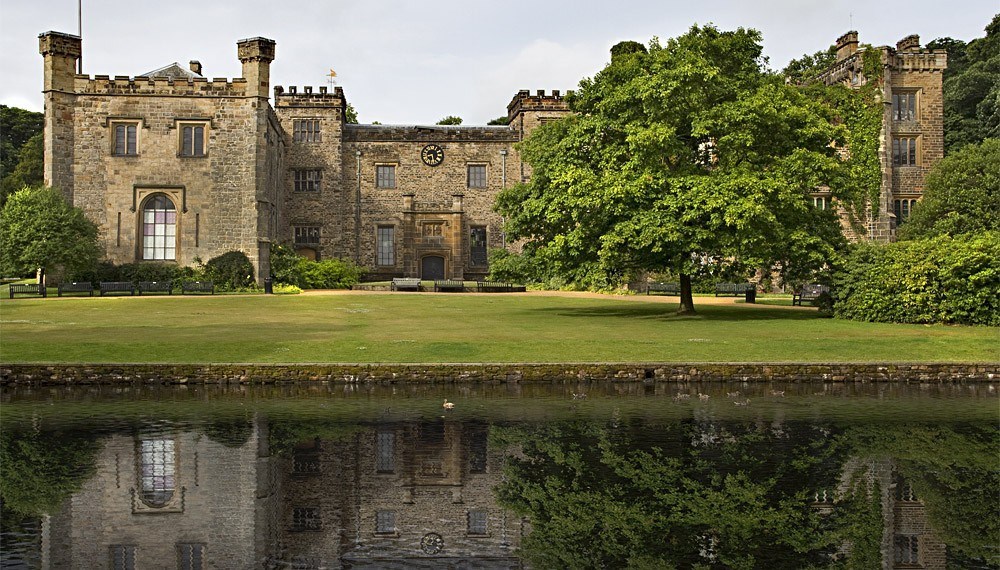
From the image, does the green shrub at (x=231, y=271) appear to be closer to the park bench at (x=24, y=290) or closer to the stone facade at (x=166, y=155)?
the stone facade at (x=166, y=155)

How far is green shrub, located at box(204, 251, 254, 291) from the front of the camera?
140 ft

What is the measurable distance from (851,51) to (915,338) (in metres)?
35.1

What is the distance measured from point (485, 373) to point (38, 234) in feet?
98.3

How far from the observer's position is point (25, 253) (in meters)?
38.2

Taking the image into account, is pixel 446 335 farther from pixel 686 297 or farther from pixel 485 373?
pixel 686 297

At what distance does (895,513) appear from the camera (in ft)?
27.3

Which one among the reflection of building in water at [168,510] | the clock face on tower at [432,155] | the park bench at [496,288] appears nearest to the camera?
the reflection of building in water at [168,510]

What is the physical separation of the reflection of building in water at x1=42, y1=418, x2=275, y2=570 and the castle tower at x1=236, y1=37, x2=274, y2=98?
3506cm

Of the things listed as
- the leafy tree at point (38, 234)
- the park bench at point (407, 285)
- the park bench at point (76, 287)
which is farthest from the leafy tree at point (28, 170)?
the park bench at point (407, 285)

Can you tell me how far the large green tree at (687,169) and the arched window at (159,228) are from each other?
2167 cm

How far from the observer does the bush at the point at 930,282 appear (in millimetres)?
24594

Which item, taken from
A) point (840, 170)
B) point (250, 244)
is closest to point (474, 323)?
point (840, 170)

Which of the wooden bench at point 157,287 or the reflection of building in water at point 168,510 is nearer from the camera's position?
the reflection of building in water at point 168,510

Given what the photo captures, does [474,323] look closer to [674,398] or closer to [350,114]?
[674,398]
